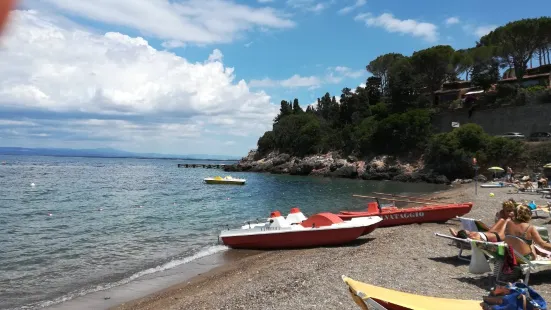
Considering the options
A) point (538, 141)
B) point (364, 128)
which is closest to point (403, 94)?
point (364, 128)

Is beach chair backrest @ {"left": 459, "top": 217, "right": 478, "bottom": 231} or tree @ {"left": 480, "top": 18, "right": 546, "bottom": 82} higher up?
tree @ {"left": 480, "top": 18, "right": 546, "bottom": 82}

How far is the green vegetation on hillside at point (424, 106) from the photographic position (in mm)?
59750


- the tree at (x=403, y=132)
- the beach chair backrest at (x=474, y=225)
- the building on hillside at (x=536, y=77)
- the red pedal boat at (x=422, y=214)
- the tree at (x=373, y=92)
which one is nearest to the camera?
the beach chair backrest at (x=474, y=225)

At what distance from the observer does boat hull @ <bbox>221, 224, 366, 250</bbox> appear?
1552 cm

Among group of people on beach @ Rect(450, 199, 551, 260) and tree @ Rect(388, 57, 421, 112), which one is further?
tree @ Rect(388, 57, 421, 112)

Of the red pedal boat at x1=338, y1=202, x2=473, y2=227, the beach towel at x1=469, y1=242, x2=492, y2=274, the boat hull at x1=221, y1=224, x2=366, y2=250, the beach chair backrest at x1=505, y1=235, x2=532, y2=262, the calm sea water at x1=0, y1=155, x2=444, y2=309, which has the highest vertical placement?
the beach chair backrest at x1=505, y1=235, x2=532, y2=262

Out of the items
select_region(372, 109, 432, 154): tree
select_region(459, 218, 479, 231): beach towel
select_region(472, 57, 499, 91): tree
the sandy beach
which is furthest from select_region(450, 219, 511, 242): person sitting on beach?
select_region(472, 57, 499, 91): tree

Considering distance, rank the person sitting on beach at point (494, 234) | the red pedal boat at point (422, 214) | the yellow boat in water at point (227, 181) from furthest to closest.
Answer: the yellow boat in water at point (227, 181) → the red pedal boat at point (422, 214) → the person sitting on beach at point (494, 234)

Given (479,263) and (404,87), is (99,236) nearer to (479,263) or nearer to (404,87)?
(479,263)

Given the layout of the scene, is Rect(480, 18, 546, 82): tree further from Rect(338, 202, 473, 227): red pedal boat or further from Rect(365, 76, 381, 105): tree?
Rect(338, 202, 473, 227): red pedal boat

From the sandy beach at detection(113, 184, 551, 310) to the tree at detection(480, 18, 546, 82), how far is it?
65102 mm

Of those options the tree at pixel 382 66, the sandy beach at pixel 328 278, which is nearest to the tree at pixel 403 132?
the tree at pixel 382 66

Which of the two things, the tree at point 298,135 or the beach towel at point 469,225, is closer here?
the beach towel at point 469,225

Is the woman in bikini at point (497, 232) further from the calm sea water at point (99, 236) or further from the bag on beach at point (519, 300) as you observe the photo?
the calm sea water at point (99, 236)
